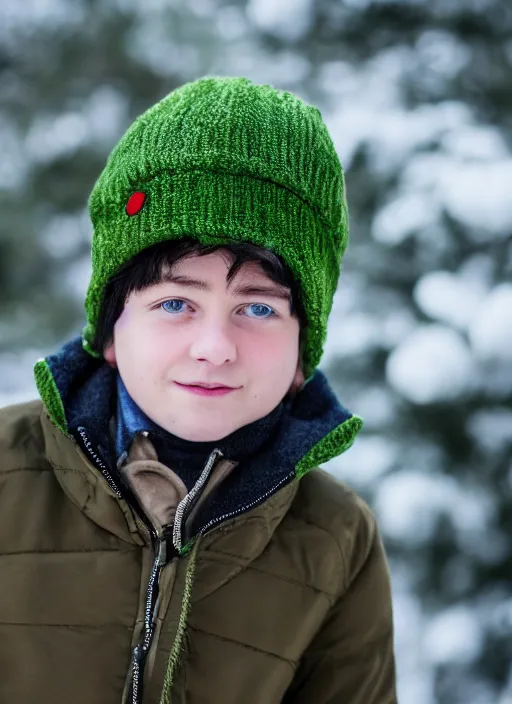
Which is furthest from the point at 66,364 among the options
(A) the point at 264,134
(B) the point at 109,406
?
(A) the point at 264,134

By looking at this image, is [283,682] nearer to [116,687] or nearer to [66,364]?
[116,687]

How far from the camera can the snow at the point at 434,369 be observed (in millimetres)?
1837

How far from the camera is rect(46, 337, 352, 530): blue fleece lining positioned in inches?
50.3

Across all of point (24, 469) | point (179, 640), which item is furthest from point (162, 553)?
point (24, 469)

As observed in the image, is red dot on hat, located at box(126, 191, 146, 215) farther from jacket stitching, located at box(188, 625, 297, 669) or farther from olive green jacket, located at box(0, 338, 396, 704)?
jacket stitching, located at box(188, 625, 297, 669)

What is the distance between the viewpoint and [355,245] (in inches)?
80.0

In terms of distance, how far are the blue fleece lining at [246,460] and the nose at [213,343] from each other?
0.67 ft

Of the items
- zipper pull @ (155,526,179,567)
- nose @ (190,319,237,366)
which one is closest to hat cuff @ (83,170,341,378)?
nose @ (190,319,237,366)

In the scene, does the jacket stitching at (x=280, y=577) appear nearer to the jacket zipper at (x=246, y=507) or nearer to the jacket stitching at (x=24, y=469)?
the jacket zipper at (x=246, y=507)

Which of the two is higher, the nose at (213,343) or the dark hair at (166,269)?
the dark hair at (166,269)

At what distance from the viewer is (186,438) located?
125cm

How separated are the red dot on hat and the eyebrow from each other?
0.10 m

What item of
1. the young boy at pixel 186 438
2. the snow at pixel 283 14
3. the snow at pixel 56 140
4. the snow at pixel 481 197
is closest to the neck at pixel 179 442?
the young boy at pixel 186 438

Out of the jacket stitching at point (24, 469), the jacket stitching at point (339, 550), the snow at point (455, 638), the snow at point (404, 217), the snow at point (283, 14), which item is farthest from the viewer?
the snow at point (283, 14)
